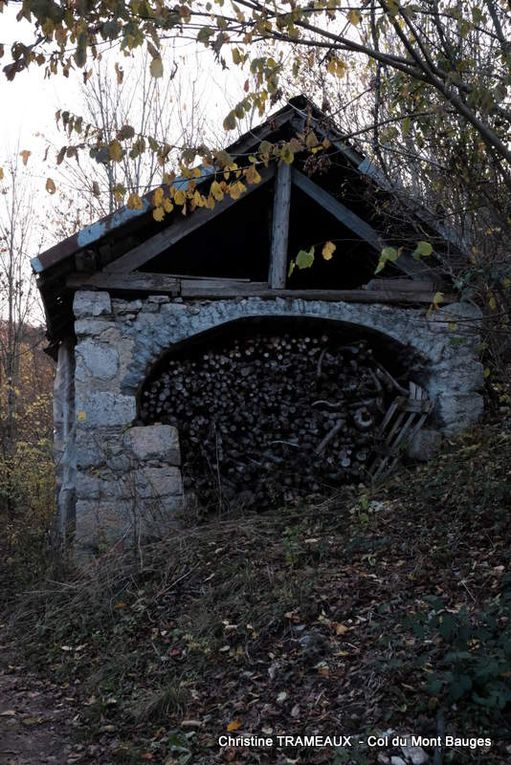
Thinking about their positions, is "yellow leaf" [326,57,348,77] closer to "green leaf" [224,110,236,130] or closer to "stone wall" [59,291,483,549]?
"green leaf" [224,110,236,130]

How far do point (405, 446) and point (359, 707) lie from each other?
3711 millimetres

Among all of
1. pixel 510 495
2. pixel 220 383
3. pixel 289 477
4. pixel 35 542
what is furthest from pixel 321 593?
pixel 35 542

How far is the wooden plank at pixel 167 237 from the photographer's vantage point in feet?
20.8

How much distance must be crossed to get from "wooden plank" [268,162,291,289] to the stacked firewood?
1.90 ft

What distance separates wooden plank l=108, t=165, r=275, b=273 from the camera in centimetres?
635

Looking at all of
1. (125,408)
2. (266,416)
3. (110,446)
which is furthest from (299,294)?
(110,446)

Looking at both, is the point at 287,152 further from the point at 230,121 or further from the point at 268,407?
the point at 268,407

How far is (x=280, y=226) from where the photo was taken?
255 inches

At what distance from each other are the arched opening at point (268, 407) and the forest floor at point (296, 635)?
43 cm

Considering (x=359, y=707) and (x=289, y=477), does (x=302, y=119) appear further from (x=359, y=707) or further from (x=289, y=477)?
(x=359, y=707)

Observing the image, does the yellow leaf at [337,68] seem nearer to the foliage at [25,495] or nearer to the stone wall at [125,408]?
the stone wall at [125,408]

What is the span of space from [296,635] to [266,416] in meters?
2.72

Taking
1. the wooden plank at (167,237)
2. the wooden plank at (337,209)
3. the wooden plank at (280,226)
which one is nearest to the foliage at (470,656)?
the wooden plank at (280,226)

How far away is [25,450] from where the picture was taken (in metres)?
9.48
